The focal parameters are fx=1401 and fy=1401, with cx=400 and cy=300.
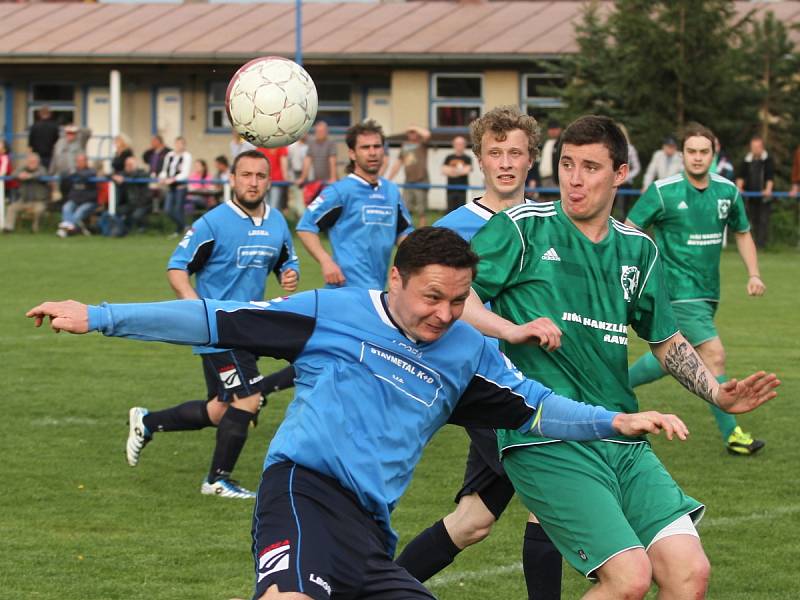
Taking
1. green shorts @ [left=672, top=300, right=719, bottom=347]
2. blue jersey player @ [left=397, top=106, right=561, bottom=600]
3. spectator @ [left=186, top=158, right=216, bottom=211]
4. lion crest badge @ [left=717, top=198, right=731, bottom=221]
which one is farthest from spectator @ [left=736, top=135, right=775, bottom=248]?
blue jersey player @ [left=397, top=106, right=561, bottom=600]

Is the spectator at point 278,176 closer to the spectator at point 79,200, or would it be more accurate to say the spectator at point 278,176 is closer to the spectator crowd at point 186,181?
the spectator crowd at point 186,181

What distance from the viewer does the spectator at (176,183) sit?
76.6 feet

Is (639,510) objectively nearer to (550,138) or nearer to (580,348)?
(580,348)

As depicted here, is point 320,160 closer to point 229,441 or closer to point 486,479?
point 229,441

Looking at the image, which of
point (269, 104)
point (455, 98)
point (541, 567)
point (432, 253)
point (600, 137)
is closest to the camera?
point (432, 253)

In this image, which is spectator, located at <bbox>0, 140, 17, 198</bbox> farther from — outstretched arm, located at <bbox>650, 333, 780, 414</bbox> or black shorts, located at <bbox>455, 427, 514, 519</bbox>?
outstretched arm, located at <bbox>650, 333, 780, 414</bbox>

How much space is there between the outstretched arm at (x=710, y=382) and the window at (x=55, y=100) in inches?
1195

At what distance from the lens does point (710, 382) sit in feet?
15.7

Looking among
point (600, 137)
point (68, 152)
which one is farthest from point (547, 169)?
point (600, 137)

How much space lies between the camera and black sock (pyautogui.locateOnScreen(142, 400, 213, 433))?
8008 millimetres

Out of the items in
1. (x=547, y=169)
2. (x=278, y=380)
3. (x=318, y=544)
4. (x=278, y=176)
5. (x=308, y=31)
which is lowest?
(x=318, y=544)

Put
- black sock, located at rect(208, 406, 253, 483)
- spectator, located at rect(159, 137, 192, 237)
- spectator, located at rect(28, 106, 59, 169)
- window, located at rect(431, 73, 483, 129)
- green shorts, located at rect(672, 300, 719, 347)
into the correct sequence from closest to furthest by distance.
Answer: black sock, located at rect(208, 406, 253, 483) < green shorts, located at rect(672, 300, 719, 347) < spectator, located at rect(159, 137, 192, 237) < spectator, located at rect(28, 106, 59, 169) < window, located at rect(431, 73, 483, 129)

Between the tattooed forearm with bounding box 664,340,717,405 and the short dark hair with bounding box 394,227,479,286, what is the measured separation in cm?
115

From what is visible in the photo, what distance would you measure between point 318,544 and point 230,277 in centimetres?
430
